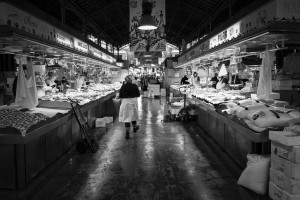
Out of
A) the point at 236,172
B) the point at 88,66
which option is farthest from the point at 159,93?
the point at 236,172

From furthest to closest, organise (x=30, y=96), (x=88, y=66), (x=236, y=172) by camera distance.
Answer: (x=88, y=66), (x=30, y=96), (x=236, y=172)

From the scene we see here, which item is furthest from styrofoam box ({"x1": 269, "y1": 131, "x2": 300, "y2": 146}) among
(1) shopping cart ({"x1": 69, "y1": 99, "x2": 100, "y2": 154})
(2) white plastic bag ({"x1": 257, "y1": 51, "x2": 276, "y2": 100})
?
(1) shopping cart ({"x1": 69, "y1": 99, "x2": 100, "y2": 154})

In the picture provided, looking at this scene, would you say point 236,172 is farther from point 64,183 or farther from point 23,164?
point 23,164

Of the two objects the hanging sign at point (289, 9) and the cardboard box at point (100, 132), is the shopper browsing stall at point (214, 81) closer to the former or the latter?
the cardboard box at point (100, 132)

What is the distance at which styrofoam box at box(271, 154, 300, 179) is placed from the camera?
11.4ft

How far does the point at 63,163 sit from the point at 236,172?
3.47 m

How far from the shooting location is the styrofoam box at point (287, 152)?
3473mm

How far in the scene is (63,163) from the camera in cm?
599

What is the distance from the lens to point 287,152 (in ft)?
11.9

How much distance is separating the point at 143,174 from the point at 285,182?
2519mm

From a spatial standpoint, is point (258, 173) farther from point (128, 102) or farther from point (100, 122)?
point (100, 122)

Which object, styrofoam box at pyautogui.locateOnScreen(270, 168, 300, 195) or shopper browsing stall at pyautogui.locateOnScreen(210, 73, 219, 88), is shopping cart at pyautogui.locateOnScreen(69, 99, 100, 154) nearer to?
styrofoam box at pyautogui.locateOnScreen(270, 168, 300, 195)

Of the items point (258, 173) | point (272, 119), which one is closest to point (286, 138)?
point (272, 119)

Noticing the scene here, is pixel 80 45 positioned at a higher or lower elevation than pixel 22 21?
higher
